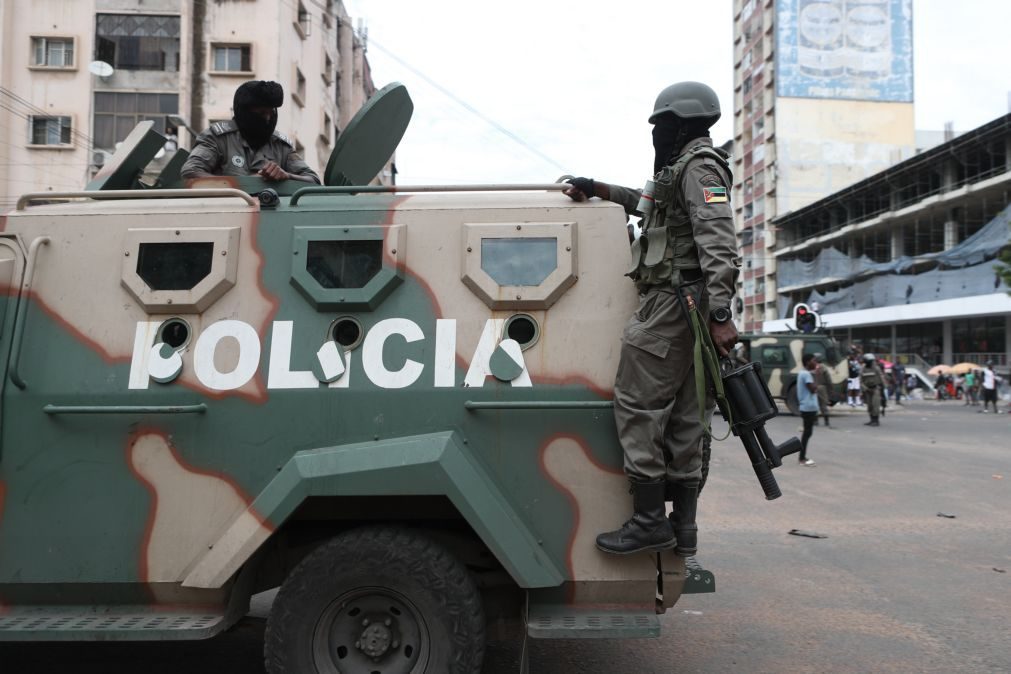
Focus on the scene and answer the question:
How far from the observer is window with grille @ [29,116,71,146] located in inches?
985

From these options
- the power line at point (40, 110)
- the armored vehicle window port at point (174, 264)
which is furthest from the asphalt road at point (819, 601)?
the power line at point (40, 110)

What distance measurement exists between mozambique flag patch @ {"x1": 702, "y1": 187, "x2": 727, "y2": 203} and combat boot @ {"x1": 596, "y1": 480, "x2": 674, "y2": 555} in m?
1.13

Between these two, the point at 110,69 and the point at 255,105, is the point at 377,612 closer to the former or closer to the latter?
the point at 255,105

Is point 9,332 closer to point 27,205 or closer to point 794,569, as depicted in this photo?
point 27,205

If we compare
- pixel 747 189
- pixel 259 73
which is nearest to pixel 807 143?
pixel 747 189

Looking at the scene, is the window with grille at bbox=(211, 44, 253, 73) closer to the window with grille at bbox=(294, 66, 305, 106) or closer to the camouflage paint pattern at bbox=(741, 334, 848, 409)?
the window with grille at bbox=(294, 66, 305, 106)

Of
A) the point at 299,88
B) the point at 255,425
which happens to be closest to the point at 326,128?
the point at 299,88

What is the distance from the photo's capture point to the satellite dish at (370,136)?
13.3ft

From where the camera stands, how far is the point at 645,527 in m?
2.99

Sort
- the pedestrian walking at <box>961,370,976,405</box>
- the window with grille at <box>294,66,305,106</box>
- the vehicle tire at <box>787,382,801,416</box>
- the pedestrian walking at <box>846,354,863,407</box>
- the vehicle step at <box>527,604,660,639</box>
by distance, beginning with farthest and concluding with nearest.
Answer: the pedestrian walking at <box>961,370,976,405</box> → the window with grille at <box>294,66,305,106</box> → the pedestrian walking at <box>846,354,863,407</box> → the vehicle tire at <box>787,382,801,416</box> → the vehicle step at <box>527,604,660,639</box>

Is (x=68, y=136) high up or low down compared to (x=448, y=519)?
up

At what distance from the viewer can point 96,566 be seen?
3078 mm

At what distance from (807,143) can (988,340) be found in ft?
89.5

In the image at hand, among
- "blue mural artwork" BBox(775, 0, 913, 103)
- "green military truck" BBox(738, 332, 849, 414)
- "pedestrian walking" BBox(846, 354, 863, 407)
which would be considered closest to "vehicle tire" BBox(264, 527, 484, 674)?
"green military truck" BBox(738, 332, 849, 414)
